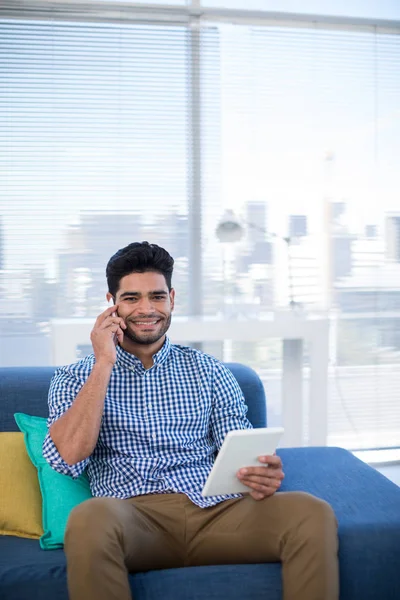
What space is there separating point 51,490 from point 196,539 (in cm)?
44

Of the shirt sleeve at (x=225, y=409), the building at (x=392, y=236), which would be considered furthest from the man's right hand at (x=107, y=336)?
the building at (x=392, y=236)

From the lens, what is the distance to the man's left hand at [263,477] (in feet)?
6.57

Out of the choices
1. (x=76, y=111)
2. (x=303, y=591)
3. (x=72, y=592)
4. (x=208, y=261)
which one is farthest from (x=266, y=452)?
(x=76, y=111)

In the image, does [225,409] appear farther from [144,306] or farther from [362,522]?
[362,522]

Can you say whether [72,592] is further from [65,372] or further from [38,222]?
[38,222]

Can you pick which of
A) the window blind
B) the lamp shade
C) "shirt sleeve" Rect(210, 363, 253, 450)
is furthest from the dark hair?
the window blind

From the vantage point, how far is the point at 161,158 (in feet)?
14.2

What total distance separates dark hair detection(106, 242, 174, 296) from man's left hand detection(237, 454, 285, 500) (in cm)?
70

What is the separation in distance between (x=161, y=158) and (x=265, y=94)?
690 mm

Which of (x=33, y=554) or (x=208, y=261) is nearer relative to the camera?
(x=33, y=554)

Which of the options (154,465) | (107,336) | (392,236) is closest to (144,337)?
(107,336)

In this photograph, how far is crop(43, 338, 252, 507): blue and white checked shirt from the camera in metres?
2.18

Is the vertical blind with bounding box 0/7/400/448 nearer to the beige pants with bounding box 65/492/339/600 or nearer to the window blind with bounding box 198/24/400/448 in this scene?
the window blind with bounding box 198/24/400/448

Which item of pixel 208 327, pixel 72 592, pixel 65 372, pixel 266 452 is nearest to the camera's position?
pixel 72 592
